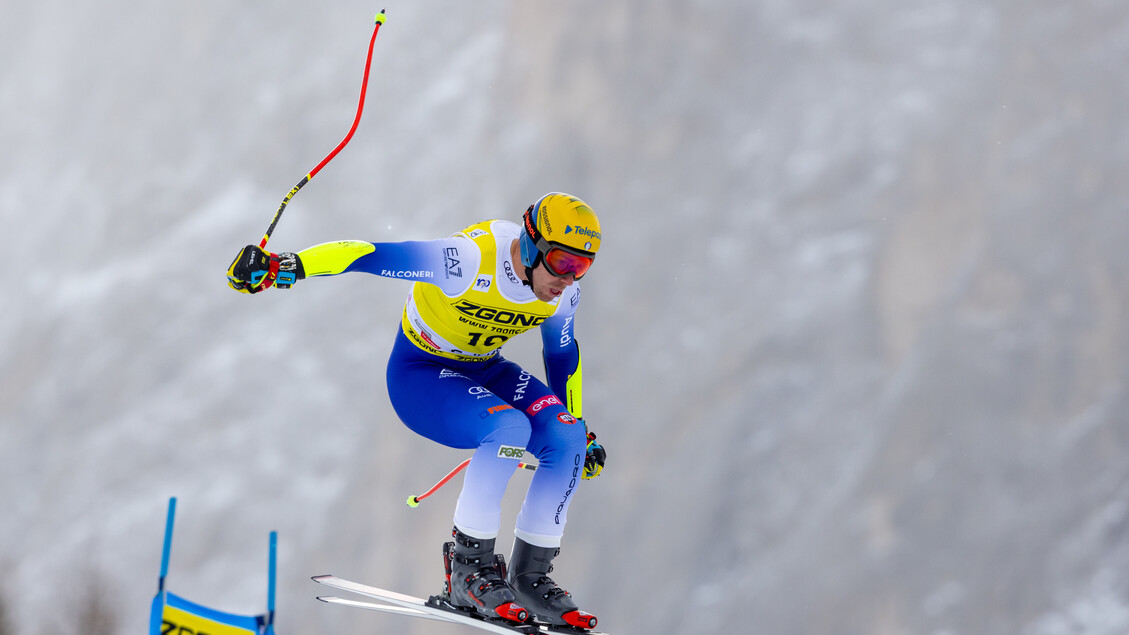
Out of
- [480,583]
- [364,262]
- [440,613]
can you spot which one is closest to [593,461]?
[480,583]

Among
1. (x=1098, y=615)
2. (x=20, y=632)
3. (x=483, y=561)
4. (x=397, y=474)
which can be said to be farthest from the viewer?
(x=20, y=632)

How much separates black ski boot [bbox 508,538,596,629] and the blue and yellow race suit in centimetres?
5

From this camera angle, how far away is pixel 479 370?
14.3 feet

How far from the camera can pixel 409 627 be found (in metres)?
9.18

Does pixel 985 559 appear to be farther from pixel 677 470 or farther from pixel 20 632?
Answer: pixel 20 632

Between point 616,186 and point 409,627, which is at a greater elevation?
point 616,186

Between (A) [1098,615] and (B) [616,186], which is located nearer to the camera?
(A) [1098,615]

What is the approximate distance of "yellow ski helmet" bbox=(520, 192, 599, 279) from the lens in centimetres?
381

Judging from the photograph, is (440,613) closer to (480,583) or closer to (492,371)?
(480,583)

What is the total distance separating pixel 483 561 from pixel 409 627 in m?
5.78

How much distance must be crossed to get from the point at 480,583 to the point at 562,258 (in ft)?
4.19

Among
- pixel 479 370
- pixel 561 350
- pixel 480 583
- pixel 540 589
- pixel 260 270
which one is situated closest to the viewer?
pixel 260 270

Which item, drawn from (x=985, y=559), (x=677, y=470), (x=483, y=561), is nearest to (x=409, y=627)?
(x=677, y=470)

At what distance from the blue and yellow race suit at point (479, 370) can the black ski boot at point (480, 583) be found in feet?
0.23
